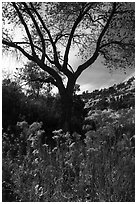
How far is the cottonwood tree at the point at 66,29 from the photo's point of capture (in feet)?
34.0

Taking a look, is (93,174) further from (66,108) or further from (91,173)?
(66,108)

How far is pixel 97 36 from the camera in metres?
11.3

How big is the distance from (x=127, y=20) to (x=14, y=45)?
4.68m

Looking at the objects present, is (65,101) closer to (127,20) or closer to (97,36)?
(97,36)

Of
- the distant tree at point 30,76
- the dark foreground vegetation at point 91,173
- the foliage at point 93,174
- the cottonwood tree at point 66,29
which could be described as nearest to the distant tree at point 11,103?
the distant tree at point 30,76

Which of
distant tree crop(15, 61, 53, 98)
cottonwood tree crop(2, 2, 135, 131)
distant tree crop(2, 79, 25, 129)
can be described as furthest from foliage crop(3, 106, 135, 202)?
distant tree crop(15, 61, 53, 98)

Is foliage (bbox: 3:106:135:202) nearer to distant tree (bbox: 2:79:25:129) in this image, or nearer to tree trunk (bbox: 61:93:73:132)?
distant tree (bbox: 2:79:25:129)

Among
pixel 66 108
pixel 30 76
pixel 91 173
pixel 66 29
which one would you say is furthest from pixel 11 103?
pixel 91 173

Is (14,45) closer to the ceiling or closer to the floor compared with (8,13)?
closer to the floor

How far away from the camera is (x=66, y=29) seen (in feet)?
36.5

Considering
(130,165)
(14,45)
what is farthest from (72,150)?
(14,45)

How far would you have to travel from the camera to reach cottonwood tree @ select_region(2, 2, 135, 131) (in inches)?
408

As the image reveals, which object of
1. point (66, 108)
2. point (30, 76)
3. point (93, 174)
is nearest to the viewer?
point (93, 174)

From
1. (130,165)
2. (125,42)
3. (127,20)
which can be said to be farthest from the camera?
(125,42)
